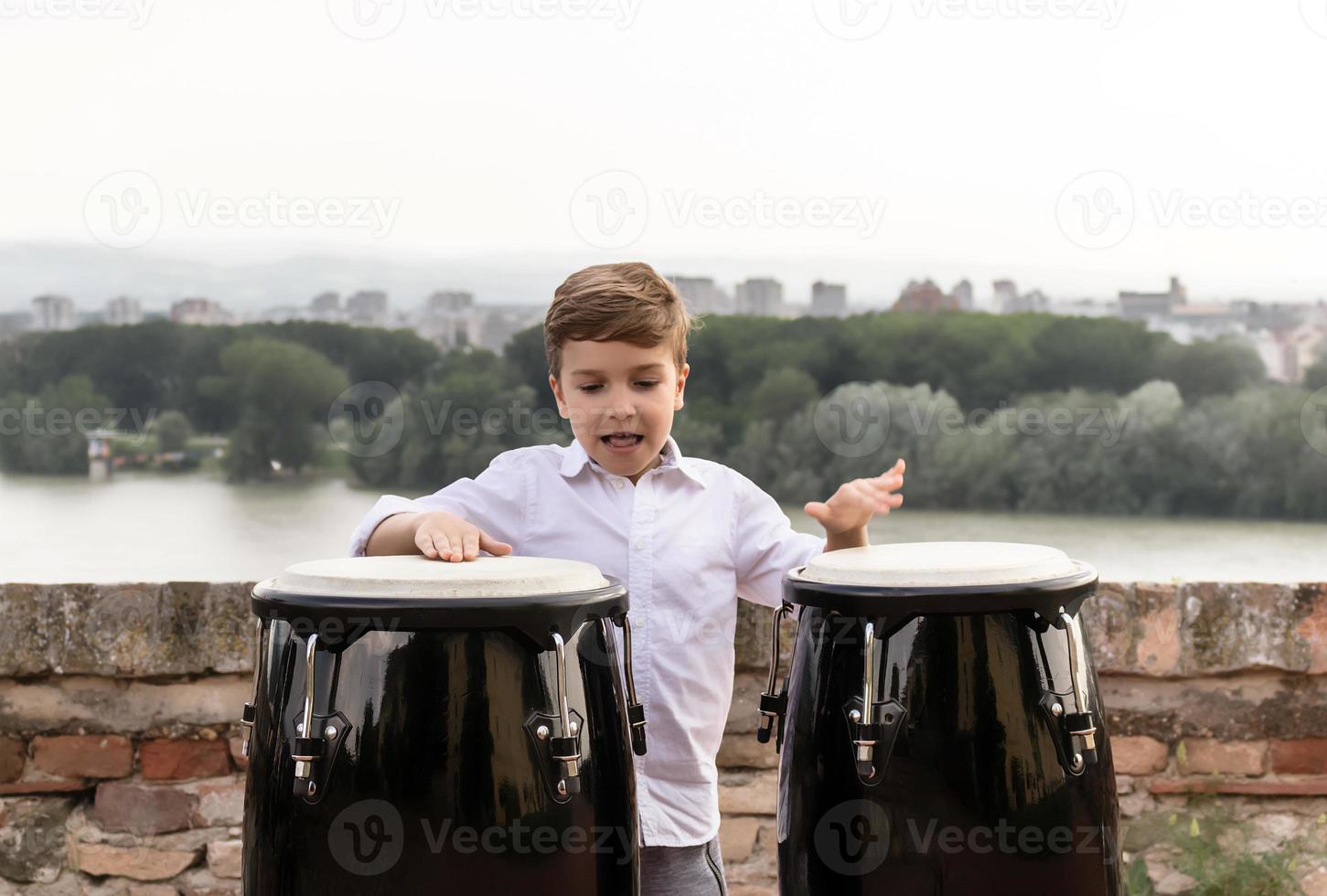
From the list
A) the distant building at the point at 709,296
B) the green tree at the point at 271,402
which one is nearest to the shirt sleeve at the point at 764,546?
the distant building at the point at 709,296

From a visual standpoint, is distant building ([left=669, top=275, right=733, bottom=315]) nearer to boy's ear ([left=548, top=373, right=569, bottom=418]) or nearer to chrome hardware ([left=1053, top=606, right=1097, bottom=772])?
boy's ear ([left=548, top=373, right=569, bottom=418])

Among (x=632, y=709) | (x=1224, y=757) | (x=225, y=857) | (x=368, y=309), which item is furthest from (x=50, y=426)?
(x=1224, y=757)

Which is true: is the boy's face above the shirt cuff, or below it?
above

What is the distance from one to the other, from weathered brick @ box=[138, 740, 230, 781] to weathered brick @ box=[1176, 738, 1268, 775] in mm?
2104

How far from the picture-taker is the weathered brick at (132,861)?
253 centimetres

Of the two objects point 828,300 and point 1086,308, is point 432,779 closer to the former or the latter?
point 828,300

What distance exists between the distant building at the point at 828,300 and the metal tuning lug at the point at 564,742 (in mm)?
3705

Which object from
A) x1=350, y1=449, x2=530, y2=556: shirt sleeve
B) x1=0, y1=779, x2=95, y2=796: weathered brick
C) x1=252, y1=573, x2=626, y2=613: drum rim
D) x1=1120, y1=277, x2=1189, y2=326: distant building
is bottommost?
x1=0, y1=779, x2=95, y2=796: weathered brick

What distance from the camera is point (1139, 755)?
8.46ft

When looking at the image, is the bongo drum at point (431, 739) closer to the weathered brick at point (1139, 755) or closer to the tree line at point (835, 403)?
the weathered brick at point (1139, 755)

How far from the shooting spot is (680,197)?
2.83m

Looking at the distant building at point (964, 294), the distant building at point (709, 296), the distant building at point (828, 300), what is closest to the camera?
the distant building at point (709, 296)

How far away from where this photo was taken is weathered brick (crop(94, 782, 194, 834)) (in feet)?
8.32

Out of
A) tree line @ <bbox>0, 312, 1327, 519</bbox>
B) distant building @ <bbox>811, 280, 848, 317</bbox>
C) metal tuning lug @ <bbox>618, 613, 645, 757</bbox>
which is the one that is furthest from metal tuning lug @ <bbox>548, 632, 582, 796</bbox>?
distant building @ <bbox>811, 280, 848, 317</bbox>
